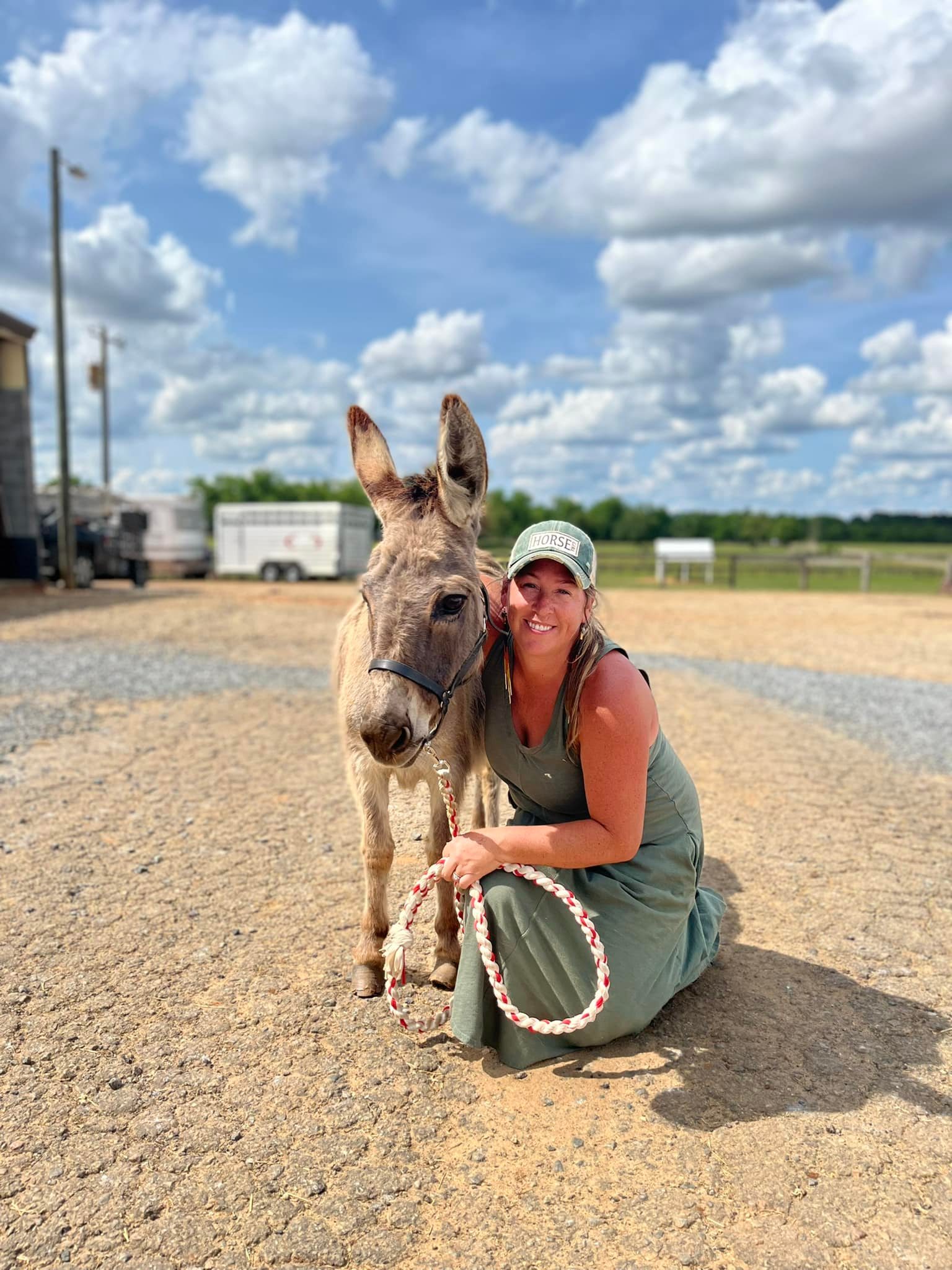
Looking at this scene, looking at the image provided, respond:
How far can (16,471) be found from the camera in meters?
20.5

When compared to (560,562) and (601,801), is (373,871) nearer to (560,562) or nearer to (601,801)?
(601,801)

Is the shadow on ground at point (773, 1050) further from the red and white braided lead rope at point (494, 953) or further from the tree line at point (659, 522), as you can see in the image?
the tree line at point (659, 522)

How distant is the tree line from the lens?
275ft

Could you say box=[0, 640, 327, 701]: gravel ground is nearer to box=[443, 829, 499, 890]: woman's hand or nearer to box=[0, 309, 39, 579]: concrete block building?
box=[443, 829, 499, 890]: woman's hand

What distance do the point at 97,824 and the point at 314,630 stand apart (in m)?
11.2

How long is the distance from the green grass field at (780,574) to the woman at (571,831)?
84.4 feet

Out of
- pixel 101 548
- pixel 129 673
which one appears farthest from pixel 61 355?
pixel 129 673

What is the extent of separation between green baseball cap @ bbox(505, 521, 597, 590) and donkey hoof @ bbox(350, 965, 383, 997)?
6.29ft

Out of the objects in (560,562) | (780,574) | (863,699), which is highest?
(560,562)

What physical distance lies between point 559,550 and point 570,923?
1397 mm

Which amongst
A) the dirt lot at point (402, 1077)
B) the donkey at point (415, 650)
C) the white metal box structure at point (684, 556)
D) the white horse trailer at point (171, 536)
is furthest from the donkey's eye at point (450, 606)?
the white metal box structure at point (684, 556)

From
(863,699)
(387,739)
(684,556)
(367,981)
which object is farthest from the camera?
(684,556)

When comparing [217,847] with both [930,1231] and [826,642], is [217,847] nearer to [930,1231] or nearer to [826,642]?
[930,1231]

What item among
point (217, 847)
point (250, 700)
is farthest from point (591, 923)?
point (250, 700)
